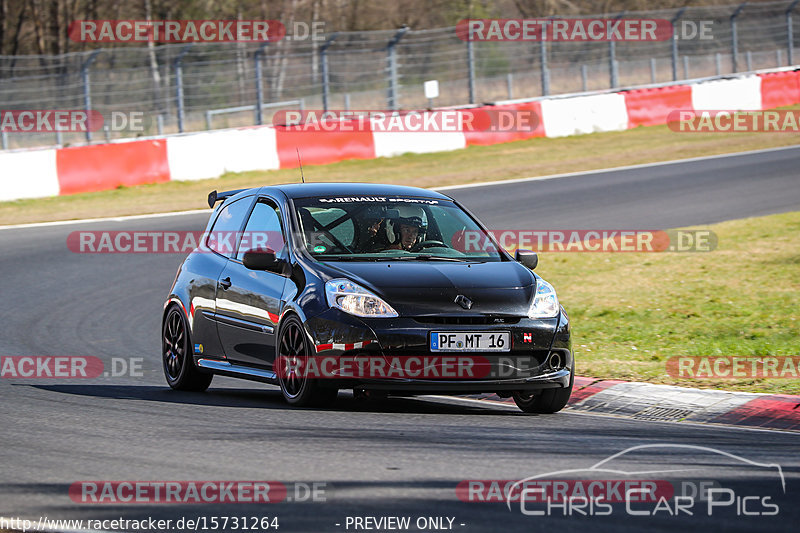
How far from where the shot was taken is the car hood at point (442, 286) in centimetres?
792

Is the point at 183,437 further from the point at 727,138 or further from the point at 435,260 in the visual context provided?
the point at 727,138

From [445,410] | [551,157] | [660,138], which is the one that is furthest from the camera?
[660,138]

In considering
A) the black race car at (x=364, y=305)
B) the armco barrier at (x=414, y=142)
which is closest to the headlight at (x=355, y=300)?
the black race car at (x=364, y=305)

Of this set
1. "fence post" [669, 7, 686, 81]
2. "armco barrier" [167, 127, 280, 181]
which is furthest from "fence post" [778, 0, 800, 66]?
"armco barrier" [167, 127, 280, 181]

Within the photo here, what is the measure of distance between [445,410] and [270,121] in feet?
65.7

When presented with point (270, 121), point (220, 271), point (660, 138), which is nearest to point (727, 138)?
point (660, 138)

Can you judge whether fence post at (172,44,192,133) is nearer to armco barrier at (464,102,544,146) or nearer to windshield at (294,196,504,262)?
armco barrier at (464,102,544,146)

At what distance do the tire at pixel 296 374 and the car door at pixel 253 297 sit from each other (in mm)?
164

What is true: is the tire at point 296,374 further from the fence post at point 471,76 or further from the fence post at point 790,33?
the fence post at point 790,33

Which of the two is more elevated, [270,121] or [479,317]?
[270,121]

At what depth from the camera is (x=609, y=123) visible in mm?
30656

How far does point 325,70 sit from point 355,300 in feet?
69.8

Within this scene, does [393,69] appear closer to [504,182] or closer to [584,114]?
[584,114]

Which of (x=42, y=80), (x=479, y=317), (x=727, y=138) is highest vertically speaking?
(x=42, y=80)
